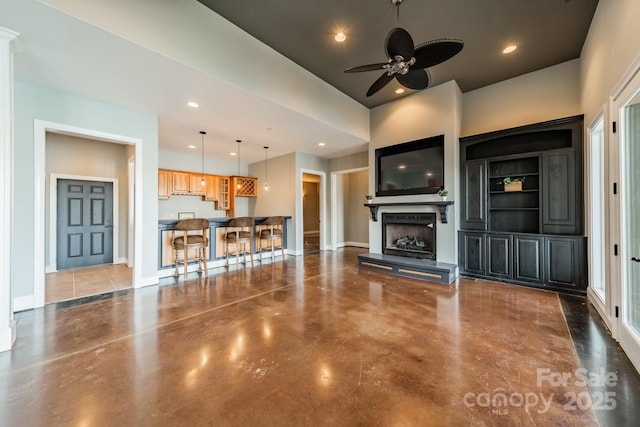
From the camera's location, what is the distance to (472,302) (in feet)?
10.8

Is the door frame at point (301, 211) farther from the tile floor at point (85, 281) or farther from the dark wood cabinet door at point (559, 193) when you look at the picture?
the dark wood cabinet door at point (559, 193)

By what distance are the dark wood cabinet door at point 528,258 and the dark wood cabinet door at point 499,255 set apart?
0.26ft

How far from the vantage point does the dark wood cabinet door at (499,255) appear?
13.5 feet

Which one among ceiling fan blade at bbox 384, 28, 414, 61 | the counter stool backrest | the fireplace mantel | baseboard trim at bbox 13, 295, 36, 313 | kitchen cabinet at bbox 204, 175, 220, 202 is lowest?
baseboard trim at bbox 13, 295, 36, 313

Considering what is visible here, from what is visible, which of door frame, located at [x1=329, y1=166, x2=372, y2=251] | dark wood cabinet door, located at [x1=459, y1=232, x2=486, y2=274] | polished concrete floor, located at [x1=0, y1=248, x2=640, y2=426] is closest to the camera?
polished concrete floor, located at [x1=0, y1=248, x2=640, y2=426]

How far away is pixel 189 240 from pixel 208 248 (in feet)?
2.52

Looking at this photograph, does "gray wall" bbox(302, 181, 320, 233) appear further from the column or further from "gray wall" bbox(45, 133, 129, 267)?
the column

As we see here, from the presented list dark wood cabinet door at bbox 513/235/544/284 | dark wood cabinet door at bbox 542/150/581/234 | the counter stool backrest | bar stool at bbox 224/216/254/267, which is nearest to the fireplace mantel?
dark wood cabinet door at bbox 513/235/544/284

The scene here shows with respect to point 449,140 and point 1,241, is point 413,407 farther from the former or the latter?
point 449,140

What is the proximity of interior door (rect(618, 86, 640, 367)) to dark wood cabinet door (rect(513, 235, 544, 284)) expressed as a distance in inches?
66.7

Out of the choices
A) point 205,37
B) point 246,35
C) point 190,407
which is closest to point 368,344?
point 190,407

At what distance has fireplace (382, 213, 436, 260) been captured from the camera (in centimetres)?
496

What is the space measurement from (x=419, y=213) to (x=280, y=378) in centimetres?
418

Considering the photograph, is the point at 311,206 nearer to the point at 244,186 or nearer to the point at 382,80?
the point at 244,186
